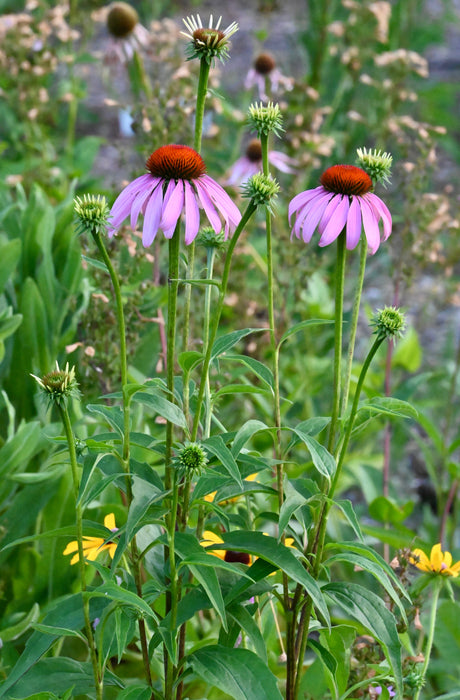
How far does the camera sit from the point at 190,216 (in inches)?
32.2

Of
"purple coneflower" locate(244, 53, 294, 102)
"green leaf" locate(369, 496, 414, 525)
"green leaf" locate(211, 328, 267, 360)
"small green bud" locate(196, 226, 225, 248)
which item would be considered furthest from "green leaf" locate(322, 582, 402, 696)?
"purple coneflower" locate(244, 53, 294, 102)

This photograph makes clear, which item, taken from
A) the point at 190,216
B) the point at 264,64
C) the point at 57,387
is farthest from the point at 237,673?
the point at 264,64

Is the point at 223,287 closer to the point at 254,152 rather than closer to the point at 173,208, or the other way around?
the point at 173,208

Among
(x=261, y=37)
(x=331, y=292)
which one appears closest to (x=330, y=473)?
(x=331, y=292)

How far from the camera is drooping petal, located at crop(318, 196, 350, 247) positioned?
2.74 feet

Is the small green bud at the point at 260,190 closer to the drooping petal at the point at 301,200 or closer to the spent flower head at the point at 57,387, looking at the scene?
the drooping petal at the point at 301,200

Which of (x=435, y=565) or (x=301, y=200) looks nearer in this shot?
(x=301, y=200)

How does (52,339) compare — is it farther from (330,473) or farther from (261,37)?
(261,37)

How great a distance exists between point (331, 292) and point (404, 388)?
78cm

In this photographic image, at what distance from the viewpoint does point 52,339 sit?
1.69 meters

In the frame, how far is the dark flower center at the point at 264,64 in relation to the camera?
98.0 inches

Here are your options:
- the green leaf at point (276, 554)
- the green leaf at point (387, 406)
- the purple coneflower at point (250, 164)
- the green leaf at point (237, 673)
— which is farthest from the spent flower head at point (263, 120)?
the purple coneflower at point (250, 164)

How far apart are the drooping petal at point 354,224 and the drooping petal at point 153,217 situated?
185 mm

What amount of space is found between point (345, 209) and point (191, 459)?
290 mm
